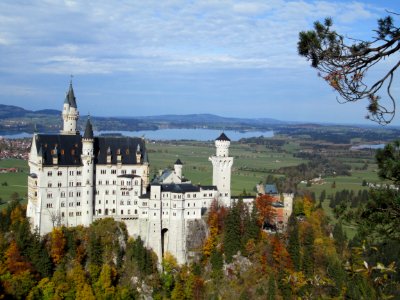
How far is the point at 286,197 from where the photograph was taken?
244 ft

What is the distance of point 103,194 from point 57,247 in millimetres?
9469

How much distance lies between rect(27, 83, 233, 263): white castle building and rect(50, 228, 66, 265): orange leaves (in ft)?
9.41

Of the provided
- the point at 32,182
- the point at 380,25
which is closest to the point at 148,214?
the point at 32,182

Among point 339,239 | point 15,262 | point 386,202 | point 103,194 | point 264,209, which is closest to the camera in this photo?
point 386,202

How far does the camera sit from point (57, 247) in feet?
200

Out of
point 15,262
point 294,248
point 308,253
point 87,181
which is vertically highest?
point 87,181

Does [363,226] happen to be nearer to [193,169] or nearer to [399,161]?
[399,161]

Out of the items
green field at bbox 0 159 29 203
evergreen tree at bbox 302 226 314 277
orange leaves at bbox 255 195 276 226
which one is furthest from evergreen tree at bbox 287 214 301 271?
green field at bbox 0 159 29 203

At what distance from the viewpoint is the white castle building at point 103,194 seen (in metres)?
64.1

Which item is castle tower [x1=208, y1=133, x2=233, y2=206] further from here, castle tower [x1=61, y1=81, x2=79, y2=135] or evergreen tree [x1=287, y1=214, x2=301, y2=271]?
castle tower [x1=61, y1=81, x2=79, y2=135]

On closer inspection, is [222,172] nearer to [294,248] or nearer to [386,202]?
[294,248]

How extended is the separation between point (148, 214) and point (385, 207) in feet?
160

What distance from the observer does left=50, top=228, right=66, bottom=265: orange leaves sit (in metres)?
60.9

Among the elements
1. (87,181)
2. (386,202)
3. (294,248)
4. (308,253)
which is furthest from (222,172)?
(386,202)
